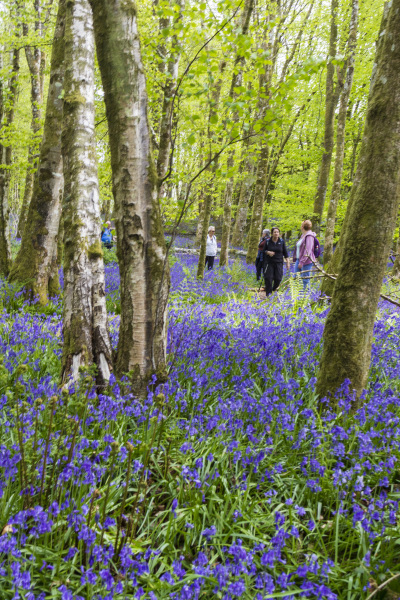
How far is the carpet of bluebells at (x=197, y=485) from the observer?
160 cm

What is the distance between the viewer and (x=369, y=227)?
9.48ft

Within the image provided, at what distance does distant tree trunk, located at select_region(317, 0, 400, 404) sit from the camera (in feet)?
9.17

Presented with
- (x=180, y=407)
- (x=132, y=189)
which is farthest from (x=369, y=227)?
(x=180, y=407)

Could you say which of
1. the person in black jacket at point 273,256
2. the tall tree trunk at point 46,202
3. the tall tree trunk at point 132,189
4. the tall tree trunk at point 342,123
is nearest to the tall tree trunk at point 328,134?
the tall tree trunk at point 342,123

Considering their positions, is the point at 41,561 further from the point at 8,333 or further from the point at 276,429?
the point at 8,333

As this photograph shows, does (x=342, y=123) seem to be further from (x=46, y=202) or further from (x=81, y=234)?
(x=81, y=234)

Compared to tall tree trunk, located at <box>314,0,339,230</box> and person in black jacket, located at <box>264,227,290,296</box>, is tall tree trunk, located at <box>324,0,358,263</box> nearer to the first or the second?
tall tree trunk, located at <box>314,0,339,230</box>

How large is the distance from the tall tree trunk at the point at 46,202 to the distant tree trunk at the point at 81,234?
282 cm

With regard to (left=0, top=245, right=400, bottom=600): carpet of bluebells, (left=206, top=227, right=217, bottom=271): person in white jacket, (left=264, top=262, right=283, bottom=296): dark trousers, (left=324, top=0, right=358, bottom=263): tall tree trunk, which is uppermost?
(left=324, top=0, right=358, bottom=263): tall tree trunk

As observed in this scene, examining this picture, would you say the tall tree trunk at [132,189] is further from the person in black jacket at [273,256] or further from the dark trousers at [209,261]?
the dark trousers at [209,261]

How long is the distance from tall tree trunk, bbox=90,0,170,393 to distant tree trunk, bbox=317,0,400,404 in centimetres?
155

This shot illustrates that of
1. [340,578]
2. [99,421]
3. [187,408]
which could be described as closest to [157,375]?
[187,408]

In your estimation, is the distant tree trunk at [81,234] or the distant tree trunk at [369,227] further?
the distant tree trunk at [81,234]

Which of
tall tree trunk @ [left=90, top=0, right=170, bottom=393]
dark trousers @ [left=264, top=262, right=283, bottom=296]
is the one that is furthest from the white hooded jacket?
tall tree trunk @ [left=90, top=0, right=170, bottom=393]
